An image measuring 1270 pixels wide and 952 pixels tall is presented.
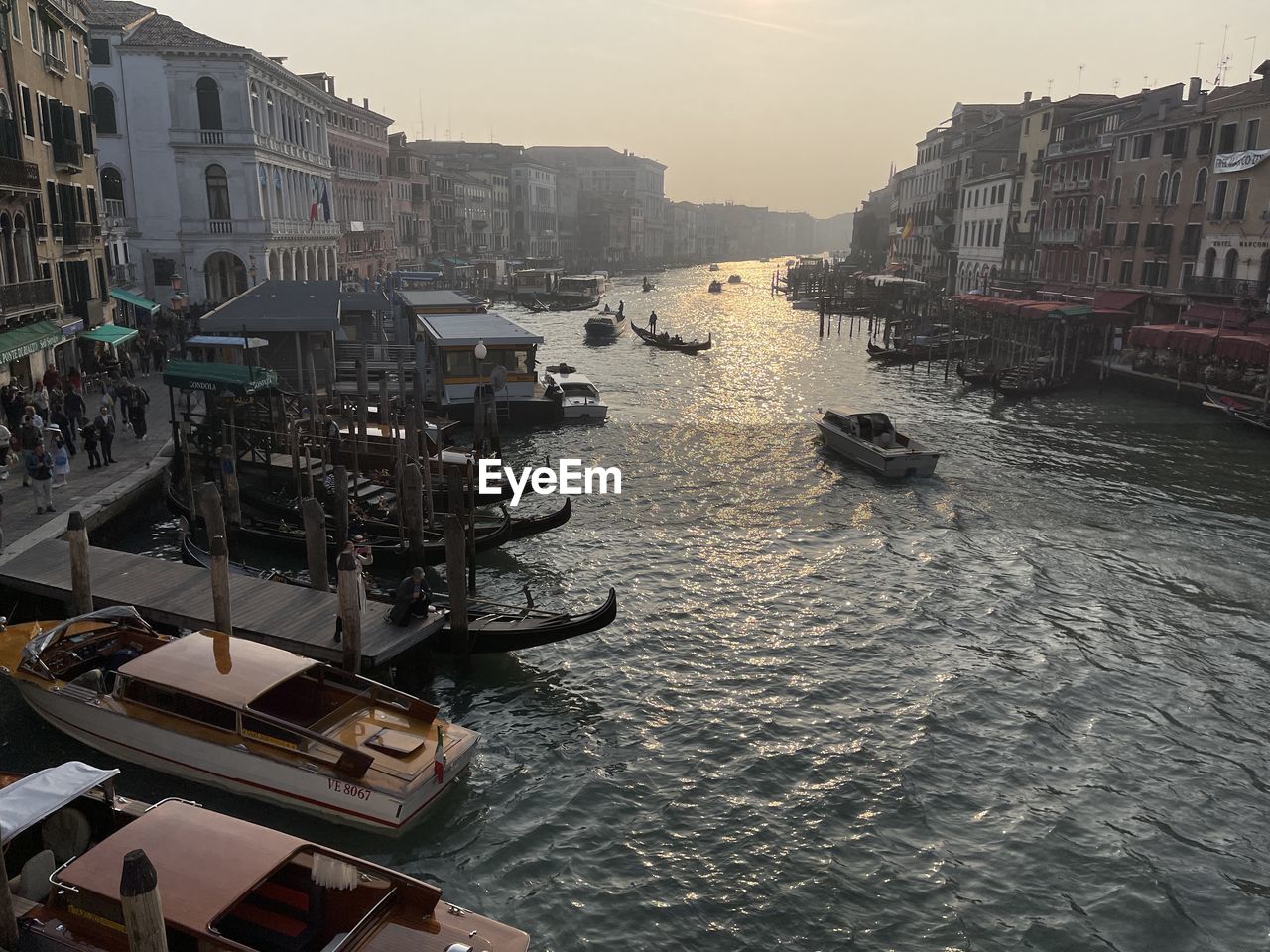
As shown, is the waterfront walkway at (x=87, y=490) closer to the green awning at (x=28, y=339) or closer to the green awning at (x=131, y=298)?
the green awning at (x=28, y=339)

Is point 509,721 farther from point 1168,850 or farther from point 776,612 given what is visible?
point 1168,850

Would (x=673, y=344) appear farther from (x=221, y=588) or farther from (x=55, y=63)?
(x=221, y=588)

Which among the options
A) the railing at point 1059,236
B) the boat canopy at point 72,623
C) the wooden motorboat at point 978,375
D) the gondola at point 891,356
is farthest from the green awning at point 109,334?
the railing at point 1059,236

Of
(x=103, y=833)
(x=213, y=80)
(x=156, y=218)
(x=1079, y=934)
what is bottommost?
(x=1079, y=934)

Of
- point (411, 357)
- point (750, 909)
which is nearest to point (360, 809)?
point (750, 909)

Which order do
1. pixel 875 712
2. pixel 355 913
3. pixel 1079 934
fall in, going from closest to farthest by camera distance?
1. pixel 355 913
2. pixel 1079 934
3. pixel 875 712
